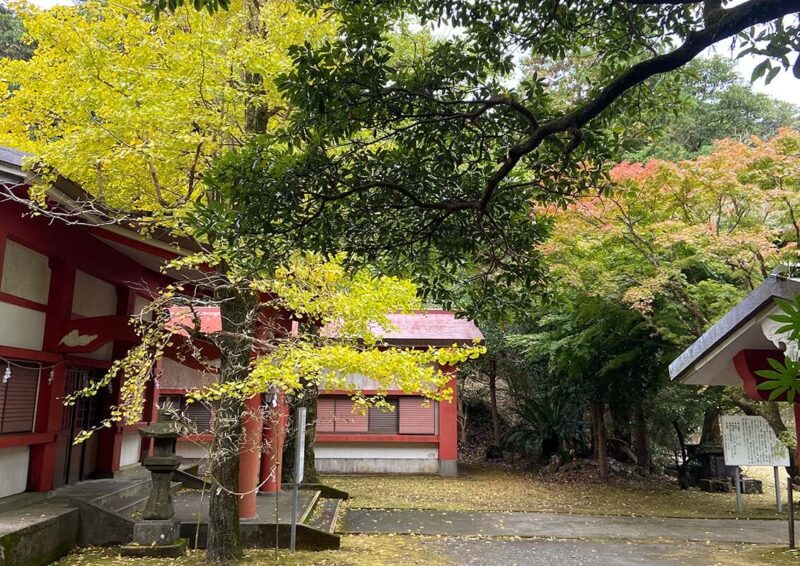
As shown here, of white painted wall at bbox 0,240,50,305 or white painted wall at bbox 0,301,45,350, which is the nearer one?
white painted wall at bbox 0,301,45,350

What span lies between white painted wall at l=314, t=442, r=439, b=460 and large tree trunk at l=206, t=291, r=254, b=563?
10349mm

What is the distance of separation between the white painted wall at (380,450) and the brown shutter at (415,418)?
434mm

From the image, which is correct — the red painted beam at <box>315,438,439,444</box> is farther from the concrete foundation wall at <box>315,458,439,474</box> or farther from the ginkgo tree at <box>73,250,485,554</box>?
the ginkgo tree at <box>73,250,485,554</box>

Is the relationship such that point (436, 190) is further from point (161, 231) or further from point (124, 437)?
point (124, 437)

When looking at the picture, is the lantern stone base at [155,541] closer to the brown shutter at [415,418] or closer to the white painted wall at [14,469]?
the white painted wall at [14,469]

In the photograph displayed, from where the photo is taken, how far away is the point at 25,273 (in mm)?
8195

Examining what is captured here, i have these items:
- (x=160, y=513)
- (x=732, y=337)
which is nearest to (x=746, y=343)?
(x=732, y=337)

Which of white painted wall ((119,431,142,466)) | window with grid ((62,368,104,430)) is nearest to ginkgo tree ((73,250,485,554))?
window with grid ((62,368,104,430))

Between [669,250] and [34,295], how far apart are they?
11135 mm

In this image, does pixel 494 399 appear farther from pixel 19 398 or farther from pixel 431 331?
pixel 19 398

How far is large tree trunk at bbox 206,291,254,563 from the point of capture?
23.6 feet

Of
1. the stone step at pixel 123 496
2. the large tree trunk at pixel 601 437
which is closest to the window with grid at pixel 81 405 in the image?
the stone step at pixel 123 496

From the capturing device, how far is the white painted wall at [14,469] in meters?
7.79

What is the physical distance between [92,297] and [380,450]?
391 inches
